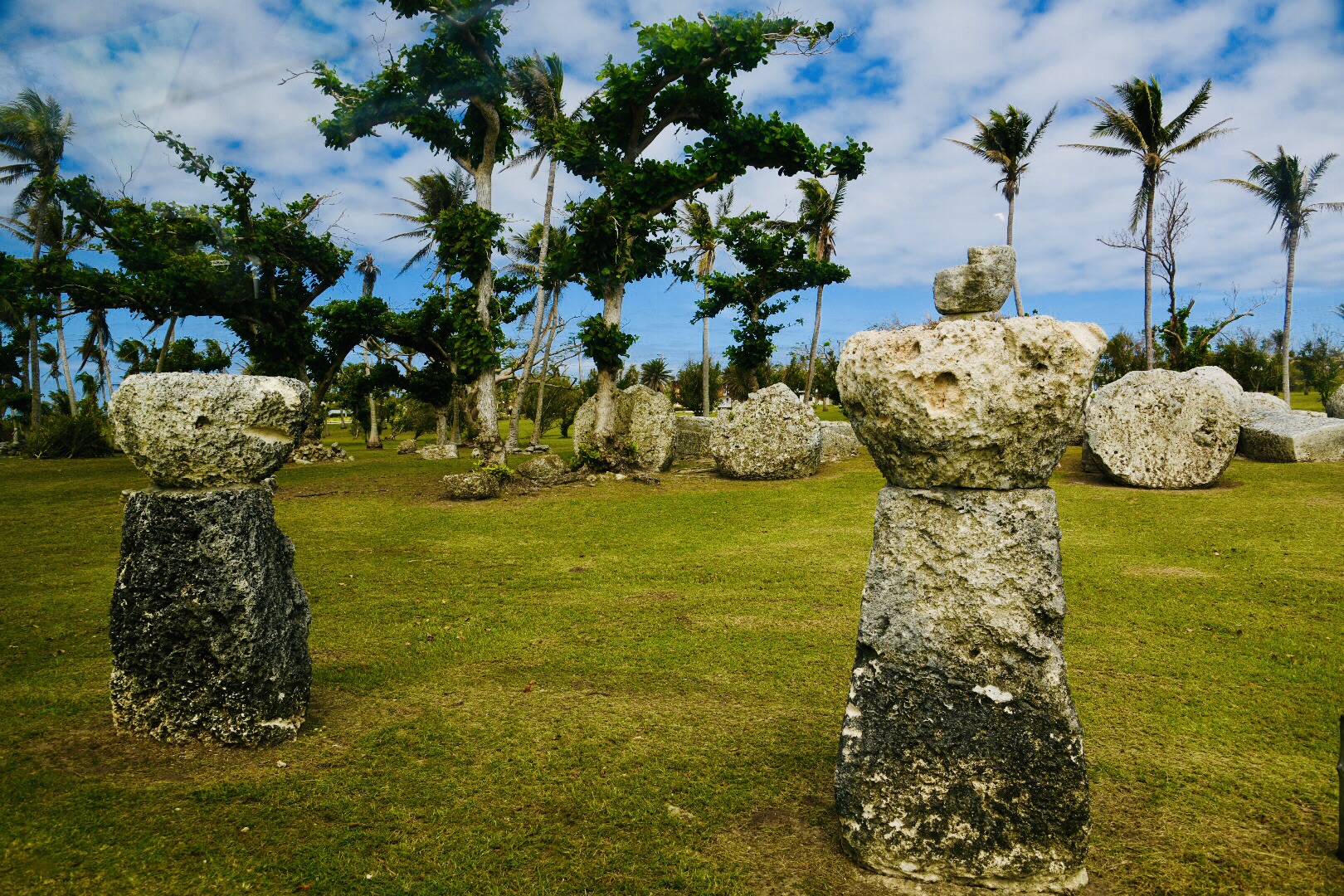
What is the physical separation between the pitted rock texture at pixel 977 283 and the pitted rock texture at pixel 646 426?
13389 mm

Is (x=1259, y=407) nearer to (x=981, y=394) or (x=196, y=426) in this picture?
(x=981, y=394)

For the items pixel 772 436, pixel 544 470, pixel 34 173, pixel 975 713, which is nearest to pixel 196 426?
pixel 975 713

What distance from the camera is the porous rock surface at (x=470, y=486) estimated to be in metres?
14.2

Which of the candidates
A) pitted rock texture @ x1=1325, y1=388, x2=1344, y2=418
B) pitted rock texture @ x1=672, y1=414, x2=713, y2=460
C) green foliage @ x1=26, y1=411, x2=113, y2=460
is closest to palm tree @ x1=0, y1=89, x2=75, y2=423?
green foliage @ x1=26, y1=411, x2=113, y2=460

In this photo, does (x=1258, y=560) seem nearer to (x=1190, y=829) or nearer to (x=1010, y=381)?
(x=1190, y=829)

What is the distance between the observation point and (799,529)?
11070 millimetres

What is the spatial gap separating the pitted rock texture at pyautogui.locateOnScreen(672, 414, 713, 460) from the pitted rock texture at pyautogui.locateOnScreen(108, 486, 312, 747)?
1499 cm

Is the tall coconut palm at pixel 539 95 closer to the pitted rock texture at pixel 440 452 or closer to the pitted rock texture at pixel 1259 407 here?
the pitted rock texture at pixel 440 452

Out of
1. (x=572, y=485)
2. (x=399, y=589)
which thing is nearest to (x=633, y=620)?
(x=399, y=589)

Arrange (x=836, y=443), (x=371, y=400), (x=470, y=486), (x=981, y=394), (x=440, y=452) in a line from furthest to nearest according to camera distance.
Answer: (x=371, y=400)
(x=440, y=452)
(x=836, y=443)
(x=470, y=486)
(x=981, y=394)

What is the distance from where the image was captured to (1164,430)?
12.7 meters

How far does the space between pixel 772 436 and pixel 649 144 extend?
23.3 feet

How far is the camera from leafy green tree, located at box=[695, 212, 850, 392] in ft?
59.1

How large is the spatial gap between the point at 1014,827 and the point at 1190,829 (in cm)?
116
